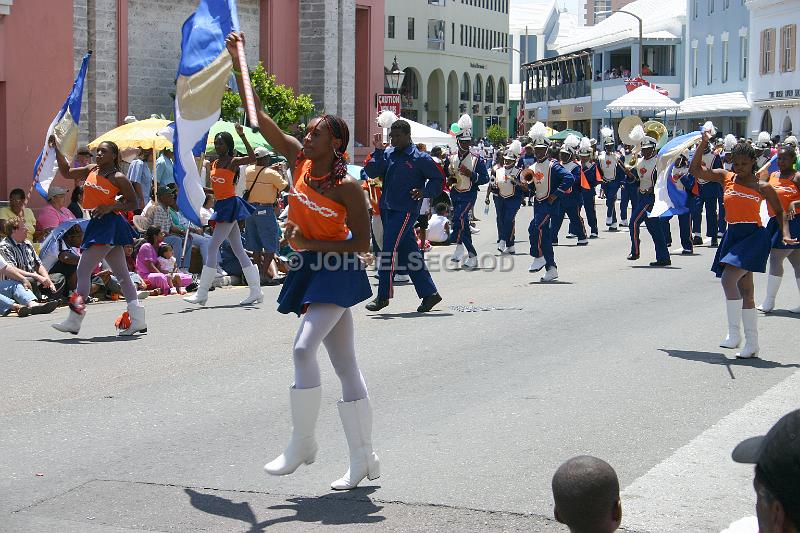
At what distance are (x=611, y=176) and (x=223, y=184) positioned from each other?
15872mm

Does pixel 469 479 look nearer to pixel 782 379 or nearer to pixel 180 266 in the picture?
pixel 782 379

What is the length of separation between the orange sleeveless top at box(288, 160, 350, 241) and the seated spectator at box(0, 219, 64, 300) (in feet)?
26.1

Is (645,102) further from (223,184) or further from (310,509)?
(310,509)

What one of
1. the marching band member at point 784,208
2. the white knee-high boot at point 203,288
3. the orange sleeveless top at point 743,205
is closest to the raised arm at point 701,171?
the orange sleeveless top at point 743,205

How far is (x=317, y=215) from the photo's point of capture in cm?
607

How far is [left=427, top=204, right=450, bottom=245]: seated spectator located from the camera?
867 inches

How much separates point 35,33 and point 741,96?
36864 millimetres

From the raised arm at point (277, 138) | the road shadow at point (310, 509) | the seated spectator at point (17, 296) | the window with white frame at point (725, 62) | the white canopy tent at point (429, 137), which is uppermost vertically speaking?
the window with white frame at point (725, 62)

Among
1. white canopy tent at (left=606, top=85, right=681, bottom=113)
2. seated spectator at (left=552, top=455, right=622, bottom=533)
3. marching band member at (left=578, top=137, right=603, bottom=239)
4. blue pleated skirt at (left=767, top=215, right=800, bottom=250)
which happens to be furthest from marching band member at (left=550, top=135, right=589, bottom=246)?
seated spectator at (left=552, top=455, right=622, bottom=533)

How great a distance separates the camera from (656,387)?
28.1 feet

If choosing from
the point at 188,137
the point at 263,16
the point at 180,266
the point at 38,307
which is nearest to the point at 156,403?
the point at 188,137

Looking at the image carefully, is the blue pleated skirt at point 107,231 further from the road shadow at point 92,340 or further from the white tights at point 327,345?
the white tights at point 327,345

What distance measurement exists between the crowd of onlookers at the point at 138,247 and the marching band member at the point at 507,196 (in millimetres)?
3862

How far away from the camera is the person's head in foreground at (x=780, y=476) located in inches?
82.0
